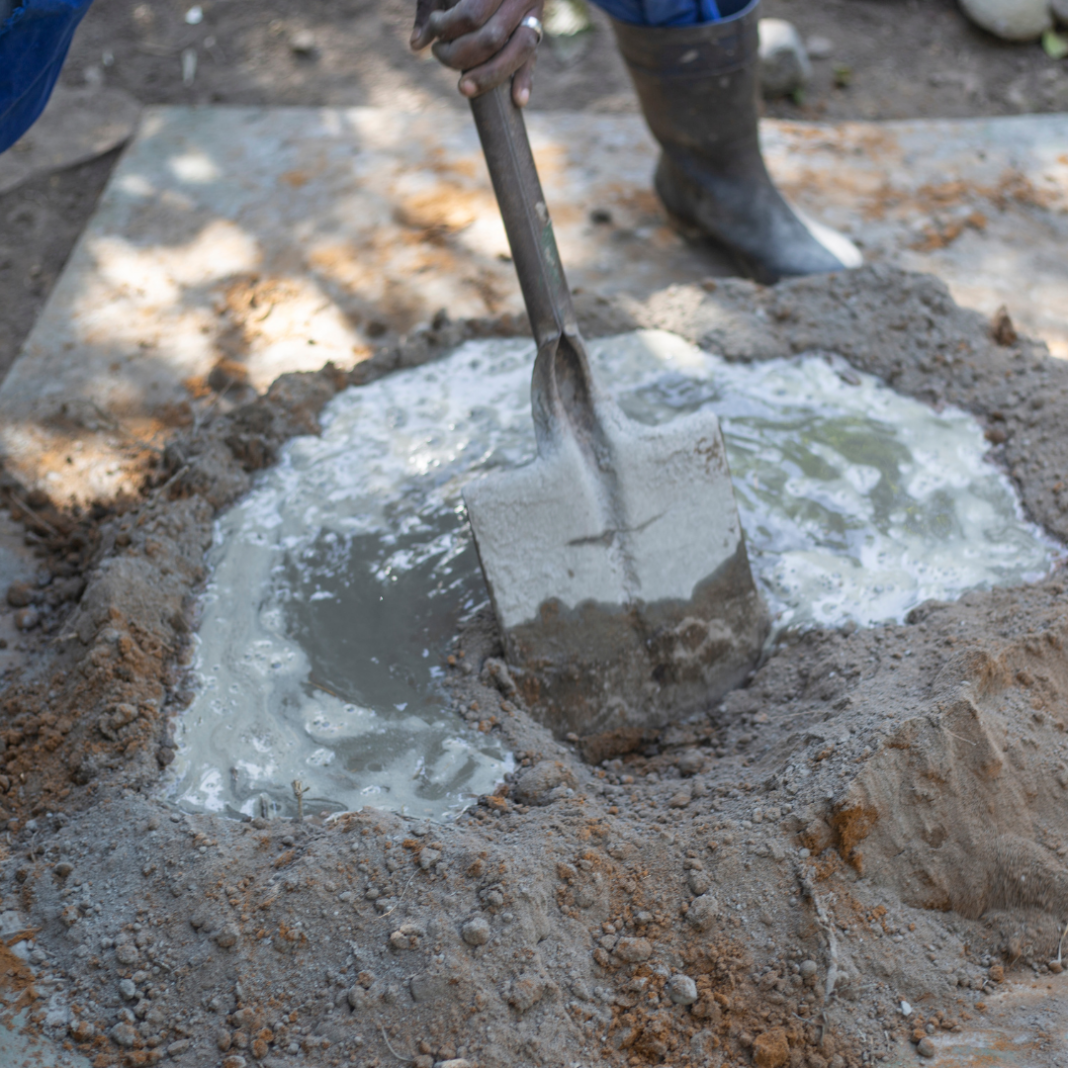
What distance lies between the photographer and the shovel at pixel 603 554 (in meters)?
1.88

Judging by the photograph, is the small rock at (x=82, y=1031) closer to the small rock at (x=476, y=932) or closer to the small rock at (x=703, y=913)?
the small rock at (x=476, y=932)

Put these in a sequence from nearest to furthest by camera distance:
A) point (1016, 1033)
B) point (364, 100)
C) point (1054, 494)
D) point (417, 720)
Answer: point (1016, 1033), point (417, 720), point (1054, 494), point (364, 100)

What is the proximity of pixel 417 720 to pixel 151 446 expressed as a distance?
125 centimetres

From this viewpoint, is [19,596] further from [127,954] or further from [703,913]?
[703,913]

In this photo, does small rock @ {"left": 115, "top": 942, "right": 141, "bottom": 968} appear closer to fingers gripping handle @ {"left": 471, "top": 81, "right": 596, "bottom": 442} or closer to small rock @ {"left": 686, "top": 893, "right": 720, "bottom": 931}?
small rock @ {"left": 686, "top": 893, "right": 720, "bottom": 931}

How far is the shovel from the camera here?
6.16 feet

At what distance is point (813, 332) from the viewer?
2535 millimetres

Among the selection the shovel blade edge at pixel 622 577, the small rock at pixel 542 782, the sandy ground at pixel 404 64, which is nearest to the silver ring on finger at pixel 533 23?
the shovel blade edge at pixel 622 577

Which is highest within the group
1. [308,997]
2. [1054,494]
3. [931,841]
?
[308,997]

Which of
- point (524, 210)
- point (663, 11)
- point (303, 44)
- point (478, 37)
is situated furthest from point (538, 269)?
point (303, 44)

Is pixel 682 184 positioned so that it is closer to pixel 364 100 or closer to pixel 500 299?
pixel 500 299

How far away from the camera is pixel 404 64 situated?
426 cm

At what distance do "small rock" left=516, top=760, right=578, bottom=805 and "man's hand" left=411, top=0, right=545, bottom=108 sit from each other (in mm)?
1172

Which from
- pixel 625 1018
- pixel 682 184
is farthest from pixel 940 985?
pixel 682 184
